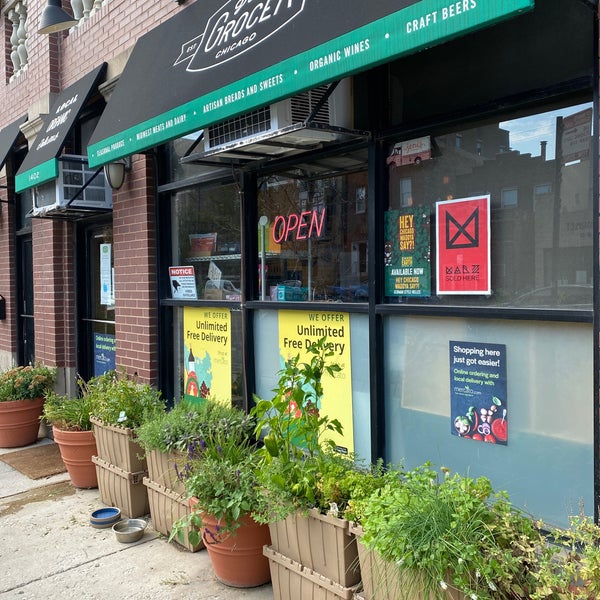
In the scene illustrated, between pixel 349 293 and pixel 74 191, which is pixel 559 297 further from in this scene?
pixel 74 191

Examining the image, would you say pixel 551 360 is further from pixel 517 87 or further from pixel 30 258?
pixel 30 258

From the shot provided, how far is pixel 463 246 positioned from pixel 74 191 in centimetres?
461

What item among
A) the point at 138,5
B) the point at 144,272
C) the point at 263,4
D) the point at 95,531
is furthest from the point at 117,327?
the point at 263,4

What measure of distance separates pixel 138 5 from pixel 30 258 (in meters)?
4.74

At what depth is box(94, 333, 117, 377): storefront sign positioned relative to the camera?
7.17 m

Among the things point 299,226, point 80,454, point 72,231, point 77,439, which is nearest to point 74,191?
point 72,231

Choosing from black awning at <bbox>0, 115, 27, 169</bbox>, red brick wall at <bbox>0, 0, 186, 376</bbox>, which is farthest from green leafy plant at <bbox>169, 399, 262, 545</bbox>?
black awning at <bbox>0, 115, 27, 169</bbox>

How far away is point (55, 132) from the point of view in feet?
21.7

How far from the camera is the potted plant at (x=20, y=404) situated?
23.2 feet

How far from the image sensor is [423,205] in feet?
12.1

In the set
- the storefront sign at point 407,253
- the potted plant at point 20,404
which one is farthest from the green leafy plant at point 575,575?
the potted plant at point 20,404

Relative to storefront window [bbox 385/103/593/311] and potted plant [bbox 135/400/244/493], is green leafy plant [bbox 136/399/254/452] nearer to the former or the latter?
potted plant [bbox 135/400/244/493]

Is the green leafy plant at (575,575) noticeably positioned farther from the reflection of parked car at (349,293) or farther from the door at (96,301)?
the door at (96,301)

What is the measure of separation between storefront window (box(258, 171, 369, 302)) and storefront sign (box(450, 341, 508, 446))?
2.71 feet
